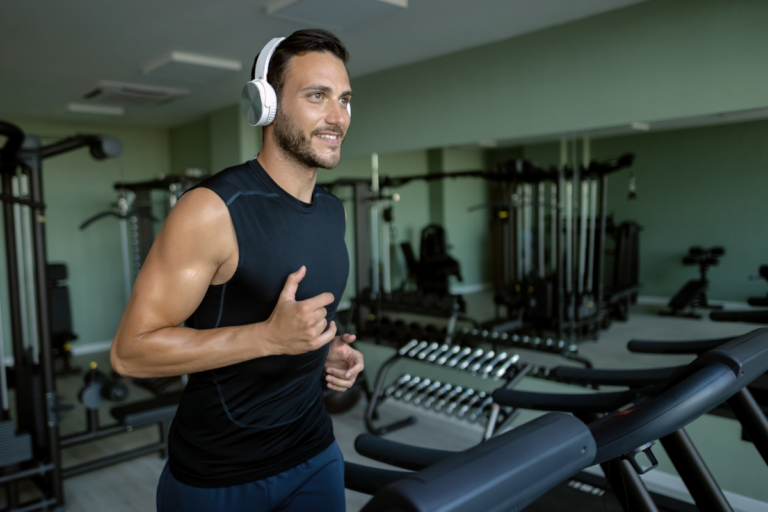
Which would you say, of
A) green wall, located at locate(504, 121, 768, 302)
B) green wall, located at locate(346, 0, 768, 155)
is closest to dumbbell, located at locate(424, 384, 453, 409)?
green wall, located at locate(504, 121, 768, 302)

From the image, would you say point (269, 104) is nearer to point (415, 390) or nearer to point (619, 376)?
point (619, 376)

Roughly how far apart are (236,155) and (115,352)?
4.38m

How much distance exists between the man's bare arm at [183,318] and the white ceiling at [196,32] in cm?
204

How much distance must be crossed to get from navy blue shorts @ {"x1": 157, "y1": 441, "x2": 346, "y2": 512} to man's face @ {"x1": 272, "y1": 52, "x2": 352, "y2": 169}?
606 millimetres

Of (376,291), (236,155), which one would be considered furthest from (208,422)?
(236,155)

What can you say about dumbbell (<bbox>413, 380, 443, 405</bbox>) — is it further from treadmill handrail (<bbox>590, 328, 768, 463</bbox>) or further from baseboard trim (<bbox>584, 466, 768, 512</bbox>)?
treadmill handrail (<bbox>590, 328, 768, 463</bbox>)

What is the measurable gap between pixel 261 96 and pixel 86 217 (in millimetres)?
5608

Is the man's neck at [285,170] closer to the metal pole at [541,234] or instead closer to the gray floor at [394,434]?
the gray floor at [394,434]

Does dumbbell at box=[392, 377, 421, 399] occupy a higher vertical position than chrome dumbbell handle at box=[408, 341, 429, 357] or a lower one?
lower

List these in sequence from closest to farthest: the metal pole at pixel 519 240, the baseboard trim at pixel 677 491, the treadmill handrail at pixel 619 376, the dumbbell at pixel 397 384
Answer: the treadmill handrail at pixel 619 376, the baseboard trim at pixel 677 491, the dumbbell at pixel 397 384, the metal pole at pixel 519 240

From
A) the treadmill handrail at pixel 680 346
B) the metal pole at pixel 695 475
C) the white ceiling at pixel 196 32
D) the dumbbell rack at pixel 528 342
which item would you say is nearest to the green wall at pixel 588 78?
the white ceiling at pixel 196 32

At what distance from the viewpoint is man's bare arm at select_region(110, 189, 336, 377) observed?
0.86 m

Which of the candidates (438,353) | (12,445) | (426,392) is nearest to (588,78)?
(438,353)

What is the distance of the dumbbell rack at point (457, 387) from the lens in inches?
111
